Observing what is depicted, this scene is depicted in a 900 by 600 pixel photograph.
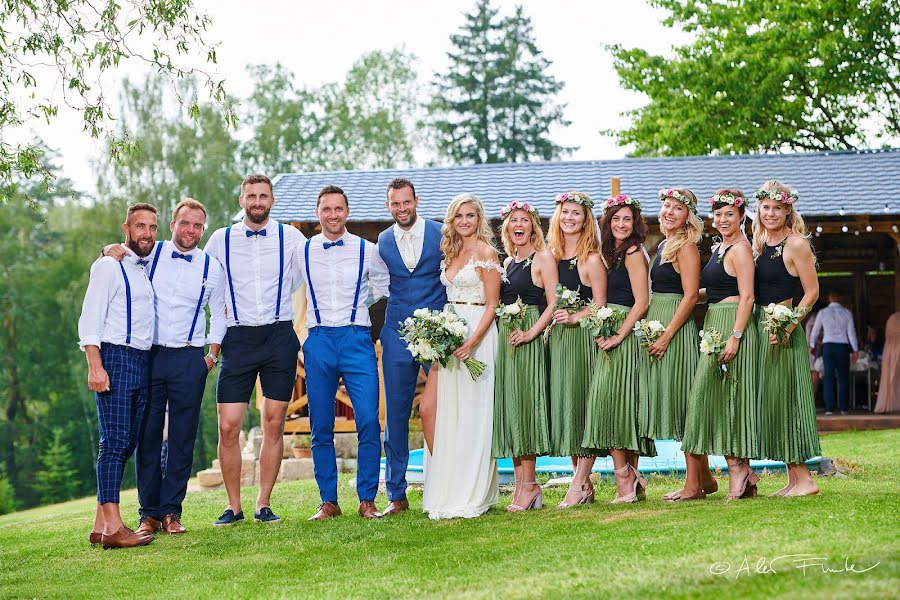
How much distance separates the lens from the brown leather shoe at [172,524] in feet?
22.3

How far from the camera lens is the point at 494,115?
1719 inches

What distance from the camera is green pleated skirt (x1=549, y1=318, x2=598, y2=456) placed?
675cm

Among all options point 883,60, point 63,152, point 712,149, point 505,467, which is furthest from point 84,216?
point 505,467

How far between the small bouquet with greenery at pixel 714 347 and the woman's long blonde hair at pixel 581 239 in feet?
2.83

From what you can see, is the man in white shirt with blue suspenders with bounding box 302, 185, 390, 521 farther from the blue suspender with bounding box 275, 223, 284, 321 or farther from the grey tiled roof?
the grey tiled roof

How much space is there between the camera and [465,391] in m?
6.81

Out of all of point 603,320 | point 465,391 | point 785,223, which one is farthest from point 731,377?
point 465,391

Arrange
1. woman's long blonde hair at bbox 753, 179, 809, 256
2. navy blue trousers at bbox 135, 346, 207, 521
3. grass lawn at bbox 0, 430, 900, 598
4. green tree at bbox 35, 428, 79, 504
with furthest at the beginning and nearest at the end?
green tree at bbox 35, 428, 79, 504 < navy blue trousers at bbox 135, 346, 207, 521 < woman's long blonde hair at bbox 753, 179, 809, 256 < grass lawn at bbox 0, 430, 900, 598

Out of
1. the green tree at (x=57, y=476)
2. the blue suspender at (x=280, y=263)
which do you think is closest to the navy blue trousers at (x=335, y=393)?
the blue suspender at (x=280, y=263)

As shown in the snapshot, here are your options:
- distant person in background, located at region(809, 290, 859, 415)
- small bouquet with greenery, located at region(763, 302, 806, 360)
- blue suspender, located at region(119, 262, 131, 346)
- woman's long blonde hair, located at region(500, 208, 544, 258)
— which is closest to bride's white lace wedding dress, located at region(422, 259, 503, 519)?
woman's long blonde hair, located at region(500, 208, 544, 258)

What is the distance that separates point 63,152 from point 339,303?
4059 cm

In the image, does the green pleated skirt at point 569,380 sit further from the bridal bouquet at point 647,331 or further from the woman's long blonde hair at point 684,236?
the woman's long blonde hair at point 684,236

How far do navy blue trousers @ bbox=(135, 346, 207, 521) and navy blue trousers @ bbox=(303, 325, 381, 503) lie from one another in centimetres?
70
